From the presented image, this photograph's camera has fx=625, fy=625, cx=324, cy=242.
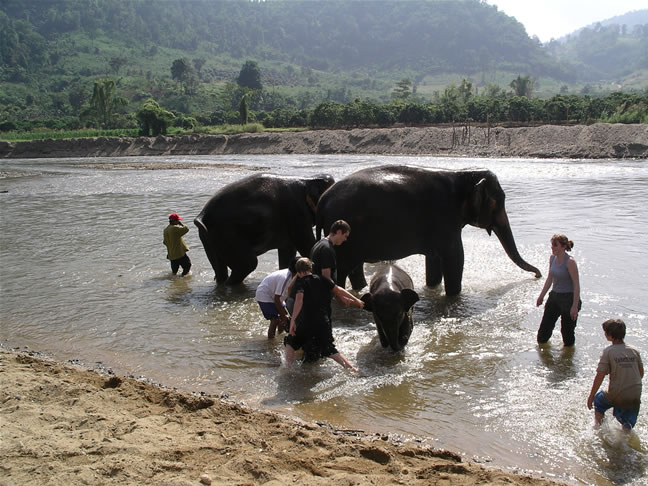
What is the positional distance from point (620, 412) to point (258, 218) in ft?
20.3

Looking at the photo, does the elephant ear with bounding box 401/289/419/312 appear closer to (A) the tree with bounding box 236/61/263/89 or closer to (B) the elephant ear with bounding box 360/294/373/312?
(B) the elephant ear with bounding box 360/294/373/312

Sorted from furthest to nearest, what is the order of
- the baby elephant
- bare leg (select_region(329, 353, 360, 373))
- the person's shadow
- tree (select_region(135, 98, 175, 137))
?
tree (select_region(135, 98, 175, 137)) < the baby elephant < bare leg (select_region(329, 353, 360, 373)) < the person's shadow

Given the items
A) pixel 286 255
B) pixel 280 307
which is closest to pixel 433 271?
pixel 286 255

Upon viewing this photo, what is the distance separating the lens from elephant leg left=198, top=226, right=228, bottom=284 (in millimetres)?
10156

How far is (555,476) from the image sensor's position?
186 inches

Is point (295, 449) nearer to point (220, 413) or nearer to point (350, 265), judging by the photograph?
point (220, 413)

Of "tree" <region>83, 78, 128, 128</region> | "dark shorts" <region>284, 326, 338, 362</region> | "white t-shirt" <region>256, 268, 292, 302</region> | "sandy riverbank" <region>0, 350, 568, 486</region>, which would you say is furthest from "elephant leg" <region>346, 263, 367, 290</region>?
"tree" <region>83, 78, 128, 128</region>

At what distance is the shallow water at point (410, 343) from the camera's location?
17.9 ft

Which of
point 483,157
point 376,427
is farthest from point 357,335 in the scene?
point 483,157

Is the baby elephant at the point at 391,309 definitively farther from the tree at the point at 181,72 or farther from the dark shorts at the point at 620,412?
the tree at the point at 181,72

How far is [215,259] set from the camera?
1043 centimetres

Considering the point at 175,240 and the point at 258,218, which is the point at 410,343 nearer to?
the point at 258,218

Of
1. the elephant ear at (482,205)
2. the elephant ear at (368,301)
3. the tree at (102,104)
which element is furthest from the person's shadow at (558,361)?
the tree at (102,104)

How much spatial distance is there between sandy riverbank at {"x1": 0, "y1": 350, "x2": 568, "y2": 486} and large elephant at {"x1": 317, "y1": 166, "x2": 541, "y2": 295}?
382 centimetres
